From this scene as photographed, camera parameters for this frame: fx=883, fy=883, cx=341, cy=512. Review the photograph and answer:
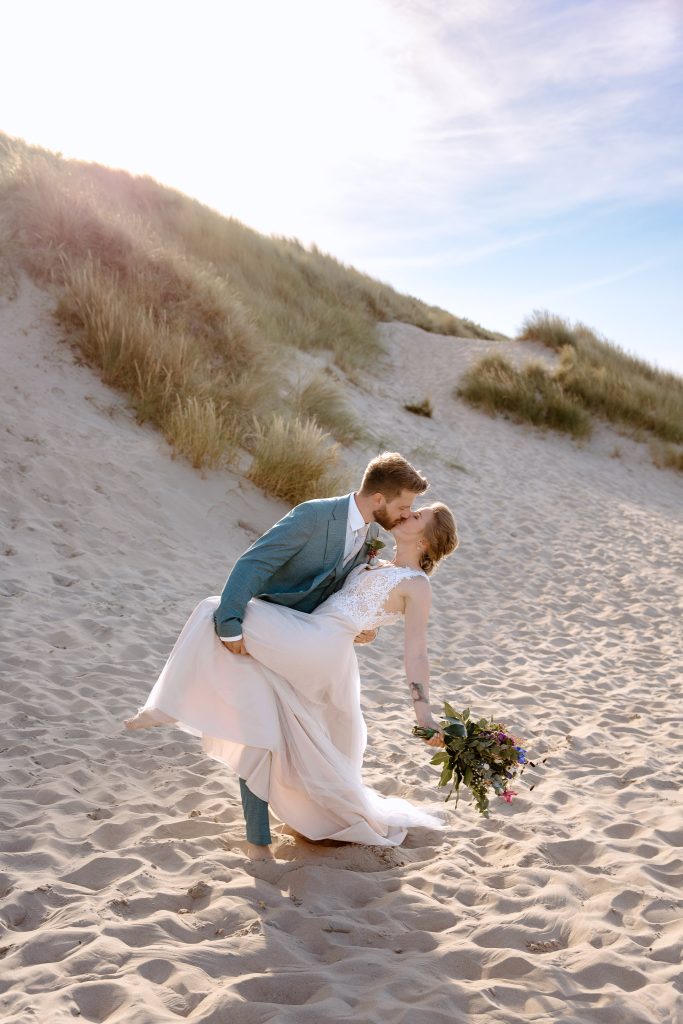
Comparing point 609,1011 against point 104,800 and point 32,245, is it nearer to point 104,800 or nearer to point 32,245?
point 104,800

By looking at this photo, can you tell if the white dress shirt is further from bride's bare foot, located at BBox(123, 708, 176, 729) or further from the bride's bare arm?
bride's bare foot, located at BBox(123, 708, 176, 729)

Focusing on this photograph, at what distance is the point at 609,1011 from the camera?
2.74 metres

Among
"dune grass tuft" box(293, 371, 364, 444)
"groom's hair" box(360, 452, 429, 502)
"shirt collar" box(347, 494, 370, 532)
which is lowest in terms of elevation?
"shirt collar" box(347, 494, 370, 532)

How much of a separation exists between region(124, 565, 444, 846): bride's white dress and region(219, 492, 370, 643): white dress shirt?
0.07 metres

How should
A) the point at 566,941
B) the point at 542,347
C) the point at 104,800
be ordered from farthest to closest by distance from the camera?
1. the point at 542,347
2. the point at 104,800
3. the point at 566,941

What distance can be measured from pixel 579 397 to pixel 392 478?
50.0 feet

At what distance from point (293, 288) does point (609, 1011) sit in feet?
56.0

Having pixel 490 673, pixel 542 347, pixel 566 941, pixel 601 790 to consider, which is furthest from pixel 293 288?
pixel 566 941

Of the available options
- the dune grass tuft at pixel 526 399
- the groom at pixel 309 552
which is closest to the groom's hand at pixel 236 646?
the groom at pixel 309 552

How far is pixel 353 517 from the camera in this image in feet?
11.0

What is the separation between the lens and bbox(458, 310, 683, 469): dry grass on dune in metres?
Answer: 16.9

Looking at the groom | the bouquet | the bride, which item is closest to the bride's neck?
the bride

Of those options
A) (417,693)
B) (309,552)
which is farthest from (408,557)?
(417,693)

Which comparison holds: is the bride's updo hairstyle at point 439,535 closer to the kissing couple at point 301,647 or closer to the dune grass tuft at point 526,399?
the kissing couple at point 301,647
